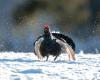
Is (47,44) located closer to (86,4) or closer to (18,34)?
(86,4)

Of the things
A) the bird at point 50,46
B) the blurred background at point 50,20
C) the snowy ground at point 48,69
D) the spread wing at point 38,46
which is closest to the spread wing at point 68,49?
the bird at point 50,46

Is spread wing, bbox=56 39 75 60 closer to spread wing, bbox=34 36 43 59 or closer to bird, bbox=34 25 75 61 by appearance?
bird, bbox=34 25 75 61

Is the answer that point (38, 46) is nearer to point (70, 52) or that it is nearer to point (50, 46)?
point (50, 46)

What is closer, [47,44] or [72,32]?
[47,44]

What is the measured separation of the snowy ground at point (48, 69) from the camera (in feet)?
29.3

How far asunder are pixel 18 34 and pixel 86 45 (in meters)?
1.83

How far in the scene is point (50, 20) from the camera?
18000mm

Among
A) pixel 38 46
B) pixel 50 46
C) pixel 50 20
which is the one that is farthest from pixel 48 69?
pixel 50 20

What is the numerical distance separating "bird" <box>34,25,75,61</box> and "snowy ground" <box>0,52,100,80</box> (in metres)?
0.12

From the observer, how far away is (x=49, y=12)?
17.1 metres

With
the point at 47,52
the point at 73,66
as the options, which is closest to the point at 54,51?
the point at 47,52

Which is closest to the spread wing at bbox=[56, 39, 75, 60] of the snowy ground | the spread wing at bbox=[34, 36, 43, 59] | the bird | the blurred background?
the bird

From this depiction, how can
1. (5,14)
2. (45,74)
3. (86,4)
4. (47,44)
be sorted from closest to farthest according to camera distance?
(45,74) < (47,44) < (86,4) < (5,14)

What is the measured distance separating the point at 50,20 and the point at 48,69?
27.7 ft
